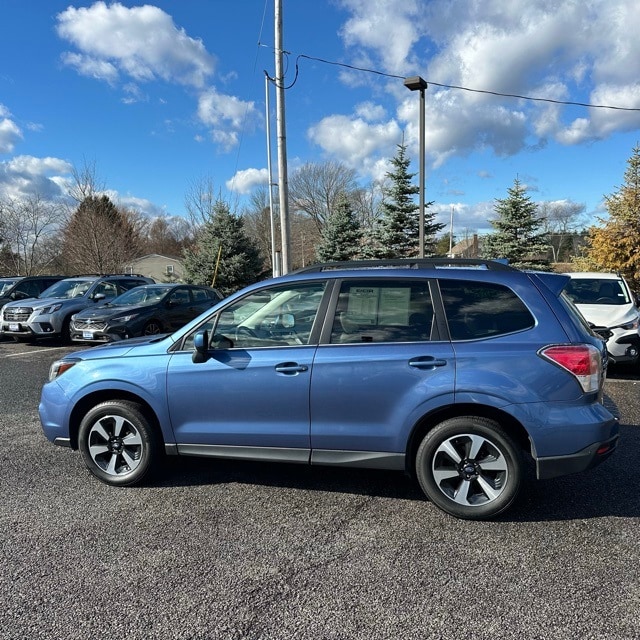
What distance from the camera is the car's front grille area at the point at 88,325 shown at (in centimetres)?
1054

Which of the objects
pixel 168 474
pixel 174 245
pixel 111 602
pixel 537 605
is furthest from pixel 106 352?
pixel 174 245

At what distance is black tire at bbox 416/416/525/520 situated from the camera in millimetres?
3252

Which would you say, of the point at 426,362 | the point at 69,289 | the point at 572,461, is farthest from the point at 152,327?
the point at 572,461

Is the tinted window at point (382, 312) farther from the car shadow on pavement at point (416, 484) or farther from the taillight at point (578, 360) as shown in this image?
the car shadow on pavement at point (416, 484)

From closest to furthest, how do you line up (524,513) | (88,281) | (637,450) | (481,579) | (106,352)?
(481,579) < (524,513) < (106,352) < (637,450) < (88,281)

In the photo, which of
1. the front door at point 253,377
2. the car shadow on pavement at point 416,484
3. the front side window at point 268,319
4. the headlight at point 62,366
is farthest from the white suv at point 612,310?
the headlight at point 62,366

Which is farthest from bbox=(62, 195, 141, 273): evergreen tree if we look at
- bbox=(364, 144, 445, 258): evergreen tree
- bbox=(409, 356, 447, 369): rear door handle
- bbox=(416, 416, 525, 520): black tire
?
bbox=(416, 416, 525, 520): black tire

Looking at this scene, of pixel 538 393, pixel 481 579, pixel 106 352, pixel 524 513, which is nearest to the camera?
pixel 481 579

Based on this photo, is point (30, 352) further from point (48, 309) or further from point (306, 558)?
point (306, 558)

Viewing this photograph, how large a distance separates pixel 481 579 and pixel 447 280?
6.19 feet

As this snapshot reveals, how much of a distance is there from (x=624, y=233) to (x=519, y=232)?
6321mm

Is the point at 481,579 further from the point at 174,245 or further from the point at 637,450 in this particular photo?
the point at 174,245

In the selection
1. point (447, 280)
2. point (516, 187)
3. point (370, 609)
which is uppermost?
point (516, 187)

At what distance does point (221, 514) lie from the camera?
3.48 meters
